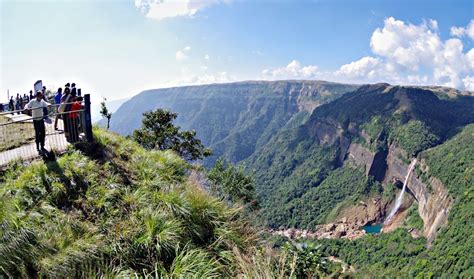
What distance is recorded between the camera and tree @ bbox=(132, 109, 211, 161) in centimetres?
2738

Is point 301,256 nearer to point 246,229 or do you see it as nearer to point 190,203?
point 246,229

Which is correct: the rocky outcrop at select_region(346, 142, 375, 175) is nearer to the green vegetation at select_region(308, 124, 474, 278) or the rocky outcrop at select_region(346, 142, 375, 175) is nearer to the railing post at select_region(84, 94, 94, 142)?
the green vegetation at select_region(308, 124, 474, 278)

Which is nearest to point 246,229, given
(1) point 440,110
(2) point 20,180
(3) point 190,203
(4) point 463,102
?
(3) point 190,203

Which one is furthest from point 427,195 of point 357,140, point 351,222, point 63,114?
point 63,114

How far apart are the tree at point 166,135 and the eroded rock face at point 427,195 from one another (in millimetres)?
80629

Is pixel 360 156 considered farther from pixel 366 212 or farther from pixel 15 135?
pixel 15 135

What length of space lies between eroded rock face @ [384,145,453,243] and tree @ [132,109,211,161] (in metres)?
80.6

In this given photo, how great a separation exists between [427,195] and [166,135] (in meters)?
104

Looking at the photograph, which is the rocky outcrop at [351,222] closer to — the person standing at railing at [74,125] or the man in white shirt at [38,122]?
the person standing at railing at [74,125]

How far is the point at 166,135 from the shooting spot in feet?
90.7

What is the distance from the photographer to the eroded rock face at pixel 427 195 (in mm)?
88750

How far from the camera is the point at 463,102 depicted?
606ft

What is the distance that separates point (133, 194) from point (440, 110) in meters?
191

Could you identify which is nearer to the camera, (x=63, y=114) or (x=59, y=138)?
Answer: (x=63, y=114)
